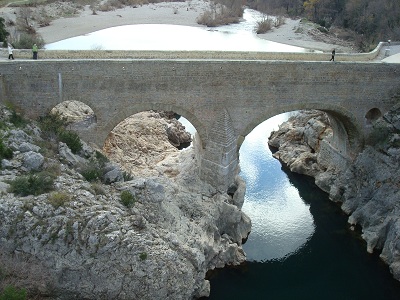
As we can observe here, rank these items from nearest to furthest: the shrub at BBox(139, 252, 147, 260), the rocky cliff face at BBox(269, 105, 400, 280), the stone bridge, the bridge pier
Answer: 1. the shrub at BBox(139, 252, 147, 260)
2. the stone bridge
3. the rocky cliff face at BBox(269, 105, 400, 280)
4. the bridge pier

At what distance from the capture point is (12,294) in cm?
1042

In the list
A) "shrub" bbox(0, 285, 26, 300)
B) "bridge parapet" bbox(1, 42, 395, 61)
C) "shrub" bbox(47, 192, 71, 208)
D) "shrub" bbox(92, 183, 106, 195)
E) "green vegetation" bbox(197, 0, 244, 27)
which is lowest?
"green vegetation" bbox(197, 0, 244, 27)

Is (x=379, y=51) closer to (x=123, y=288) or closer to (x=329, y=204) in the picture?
(x=329, y=204)

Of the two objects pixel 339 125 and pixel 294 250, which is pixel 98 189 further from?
pixel 339 125

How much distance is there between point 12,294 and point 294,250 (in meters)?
12.0

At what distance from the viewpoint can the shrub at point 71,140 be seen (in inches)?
611

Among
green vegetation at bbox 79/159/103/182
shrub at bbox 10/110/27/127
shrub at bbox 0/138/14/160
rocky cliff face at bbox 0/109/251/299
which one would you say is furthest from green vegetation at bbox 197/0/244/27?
shrub at bbox 0/138/14/160

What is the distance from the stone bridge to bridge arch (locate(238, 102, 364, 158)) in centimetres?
5

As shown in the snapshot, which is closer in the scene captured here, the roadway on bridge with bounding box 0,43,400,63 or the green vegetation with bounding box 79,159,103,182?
the green vegetation with bounding box 79,159,103,182

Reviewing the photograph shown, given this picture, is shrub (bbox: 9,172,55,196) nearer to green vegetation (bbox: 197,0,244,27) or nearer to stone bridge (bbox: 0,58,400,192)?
stone bridge (bbox: 0,58,400,192)

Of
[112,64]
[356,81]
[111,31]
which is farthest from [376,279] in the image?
[111,31]

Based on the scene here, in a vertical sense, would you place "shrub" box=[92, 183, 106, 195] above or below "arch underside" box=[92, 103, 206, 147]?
below

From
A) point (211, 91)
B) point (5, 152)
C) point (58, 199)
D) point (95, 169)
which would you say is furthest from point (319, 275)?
point (5, 152)

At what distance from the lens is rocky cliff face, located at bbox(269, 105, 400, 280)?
1750 centimetres
